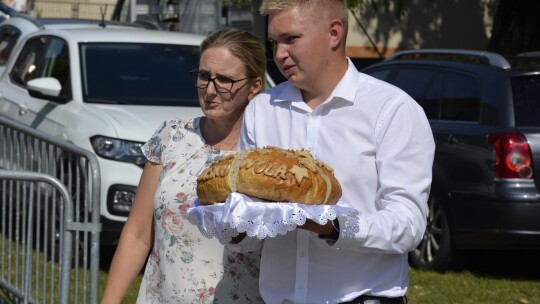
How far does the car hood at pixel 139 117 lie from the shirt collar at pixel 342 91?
4664mm

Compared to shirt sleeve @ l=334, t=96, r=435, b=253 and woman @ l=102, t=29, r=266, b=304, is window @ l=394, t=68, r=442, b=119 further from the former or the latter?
shirt sleeve @ l=334, t=96, r=435, b=253

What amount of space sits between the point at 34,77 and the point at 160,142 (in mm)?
6330

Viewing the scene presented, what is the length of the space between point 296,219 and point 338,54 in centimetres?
64

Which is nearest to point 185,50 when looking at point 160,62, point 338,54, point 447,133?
point 160,62

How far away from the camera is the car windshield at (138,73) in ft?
29.1

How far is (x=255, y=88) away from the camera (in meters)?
4.03

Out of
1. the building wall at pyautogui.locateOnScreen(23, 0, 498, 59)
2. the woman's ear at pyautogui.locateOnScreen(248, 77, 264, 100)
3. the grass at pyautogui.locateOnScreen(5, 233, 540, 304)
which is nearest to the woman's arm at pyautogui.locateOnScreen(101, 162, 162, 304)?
the woman's ear at pyautogui.locateOnScreen(248, 77, 264, 100)

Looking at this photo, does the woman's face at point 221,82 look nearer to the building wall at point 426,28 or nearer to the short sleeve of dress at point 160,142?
the short sleeve of dress at point 160,142

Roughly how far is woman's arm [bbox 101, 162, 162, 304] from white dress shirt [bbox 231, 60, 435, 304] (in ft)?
2.74

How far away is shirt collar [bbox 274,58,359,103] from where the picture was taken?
3.33 metres

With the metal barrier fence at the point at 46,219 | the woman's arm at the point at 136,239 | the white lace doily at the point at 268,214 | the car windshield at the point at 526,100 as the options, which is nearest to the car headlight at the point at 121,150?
the metal barrier fence at the point at 46,219

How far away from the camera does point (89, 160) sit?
5.27 m

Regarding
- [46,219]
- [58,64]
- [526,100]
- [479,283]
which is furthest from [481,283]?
[46,219]

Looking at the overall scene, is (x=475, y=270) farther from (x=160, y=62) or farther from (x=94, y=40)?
(x=94, y=40)
